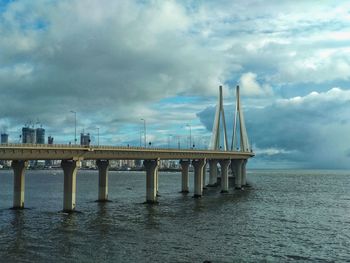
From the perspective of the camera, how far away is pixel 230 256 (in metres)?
44.6

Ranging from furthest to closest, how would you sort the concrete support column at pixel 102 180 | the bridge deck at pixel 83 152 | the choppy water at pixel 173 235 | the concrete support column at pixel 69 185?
1. the concrete support column at pixel 102 180
2. the concrete support column at pixel 69 185
3. the bridge deck at pixel 83 152
4. the choppy water at pixel 173 235

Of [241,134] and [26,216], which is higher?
[241,134]

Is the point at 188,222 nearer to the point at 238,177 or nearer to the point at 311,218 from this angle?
the point at 311,218

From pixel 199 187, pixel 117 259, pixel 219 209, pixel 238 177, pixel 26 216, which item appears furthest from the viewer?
pixel 238 177

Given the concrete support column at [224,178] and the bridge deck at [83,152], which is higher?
the bridge deck at [83,152]

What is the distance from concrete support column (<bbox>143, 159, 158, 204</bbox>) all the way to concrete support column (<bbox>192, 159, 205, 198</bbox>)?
64.2 ft

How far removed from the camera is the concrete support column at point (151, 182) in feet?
319

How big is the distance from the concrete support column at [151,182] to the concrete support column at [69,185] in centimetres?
2214

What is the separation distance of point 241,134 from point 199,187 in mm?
41828

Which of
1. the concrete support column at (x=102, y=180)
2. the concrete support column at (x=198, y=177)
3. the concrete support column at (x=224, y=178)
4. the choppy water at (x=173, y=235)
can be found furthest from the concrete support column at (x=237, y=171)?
the choppy water at (x=173, y=235)

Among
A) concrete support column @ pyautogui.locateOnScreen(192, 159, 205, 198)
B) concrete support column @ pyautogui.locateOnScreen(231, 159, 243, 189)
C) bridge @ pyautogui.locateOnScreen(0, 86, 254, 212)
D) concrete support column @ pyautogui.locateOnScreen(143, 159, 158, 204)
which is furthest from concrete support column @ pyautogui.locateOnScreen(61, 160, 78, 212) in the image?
concrete support column @ pyautogui.locateOnScreen(231, 159, 243, 189)

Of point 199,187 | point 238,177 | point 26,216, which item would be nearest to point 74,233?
point 26,216

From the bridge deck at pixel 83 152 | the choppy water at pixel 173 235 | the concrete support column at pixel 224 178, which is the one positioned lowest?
the choppy water at pixel 173 235

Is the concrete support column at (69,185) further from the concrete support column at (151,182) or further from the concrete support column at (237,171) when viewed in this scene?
the concrete support column at (237,171)
